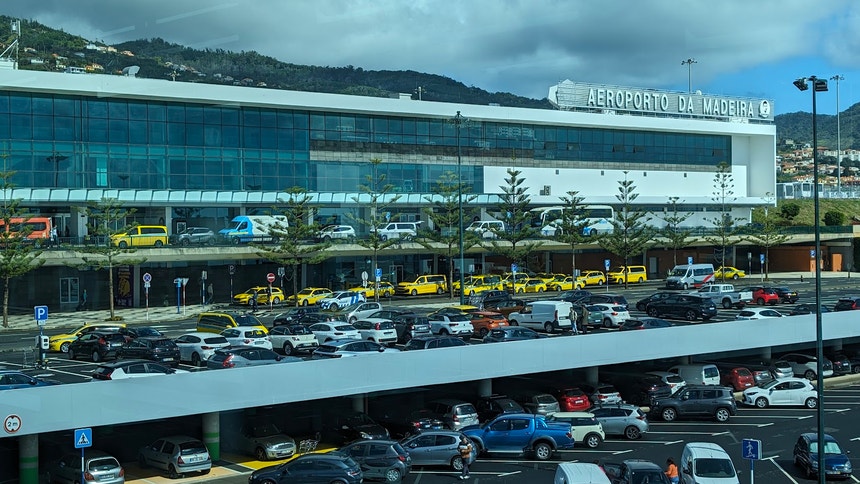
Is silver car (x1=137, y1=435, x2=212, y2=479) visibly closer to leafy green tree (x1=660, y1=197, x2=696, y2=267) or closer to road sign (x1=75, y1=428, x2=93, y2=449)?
road sign (x1=75, y1=428, x2=93, y2=449)

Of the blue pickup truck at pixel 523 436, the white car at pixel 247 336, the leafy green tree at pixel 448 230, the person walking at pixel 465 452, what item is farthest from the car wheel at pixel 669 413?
the leafy green tree at pixel 448 230

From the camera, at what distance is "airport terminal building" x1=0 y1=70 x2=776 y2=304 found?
148ft

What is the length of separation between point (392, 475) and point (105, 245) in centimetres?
2687

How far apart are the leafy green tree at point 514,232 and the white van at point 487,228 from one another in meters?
0.39

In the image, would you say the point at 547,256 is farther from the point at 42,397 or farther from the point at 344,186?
the point at 42,397

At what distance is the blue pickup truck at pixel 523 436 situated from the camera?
2214 cm

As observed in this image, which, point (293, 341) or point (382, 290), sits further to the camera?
point (382, 290)

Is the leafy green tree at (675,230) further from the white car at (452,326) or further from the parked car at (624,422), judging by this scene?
the parked car at (624,422)

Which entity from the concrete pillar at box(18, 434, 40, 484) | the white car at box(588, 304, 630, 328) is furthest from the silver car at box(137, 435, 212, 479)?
the white car at box(588, 304, 630, 328)

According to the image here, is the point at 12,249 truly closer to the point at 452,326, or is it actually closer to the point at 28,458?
the point at 452,326

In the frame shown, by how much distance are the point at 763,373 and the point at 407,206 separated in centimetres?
2946

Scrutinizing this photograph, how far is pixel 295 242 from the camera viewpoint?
46500mm

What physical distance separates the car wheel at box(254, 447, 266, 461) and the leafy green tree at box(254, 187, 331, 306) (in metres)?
22.9

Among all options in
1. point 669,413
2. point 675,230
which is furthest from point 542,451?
point 675,230
